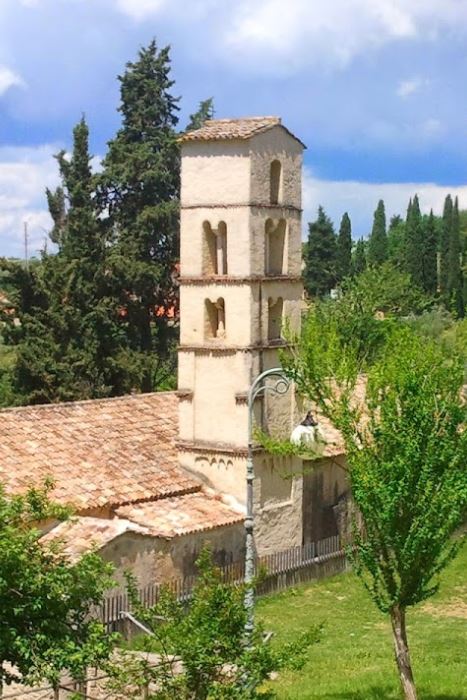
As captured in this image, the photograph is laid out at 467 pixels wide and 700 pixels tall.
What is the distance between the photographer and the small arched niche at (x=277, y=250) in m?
26.2

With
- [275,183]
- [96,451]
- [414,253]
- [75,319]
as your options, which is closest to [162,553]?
[96,451]

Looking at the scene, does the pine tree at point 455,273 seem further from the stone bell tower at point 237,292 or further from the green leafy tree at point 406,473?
the green leafy tree at point 406,473

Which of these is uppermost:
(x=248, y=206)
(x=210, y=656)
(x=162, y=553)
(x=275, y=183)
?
(x=275, y=183)

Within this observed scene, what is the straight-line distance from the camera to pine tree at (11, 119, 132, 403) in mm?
36812

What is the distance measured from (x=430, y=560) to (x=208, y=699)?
4.11m

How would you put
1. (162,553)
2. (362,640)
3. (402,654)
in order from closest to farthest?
(402,654) → (362,640) → (162,553)

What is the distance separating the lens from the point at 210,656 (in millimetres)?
11789

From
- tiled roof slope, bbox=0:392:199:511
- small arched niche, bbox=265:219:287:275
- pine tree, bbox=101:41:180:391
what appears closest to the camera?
tiled roof slope, bbox=0:392:199:511

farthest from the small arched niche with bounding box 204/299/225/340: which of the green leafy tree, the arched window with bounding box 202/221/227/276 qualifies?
the green leafy tree

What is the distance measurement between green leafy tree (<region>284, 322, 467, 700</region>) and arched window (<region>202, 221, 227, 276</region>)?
413 inches

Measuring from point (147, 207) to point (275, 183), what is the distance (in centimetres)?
1765

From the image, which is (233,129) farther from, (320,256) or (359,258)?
(359,258)

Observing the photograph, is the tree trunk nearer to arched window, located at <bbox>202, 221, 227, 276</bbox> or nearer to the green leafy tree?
the green leafy tree

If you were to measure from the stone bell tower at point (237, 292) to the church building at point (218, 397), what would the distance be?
3 centimetres
